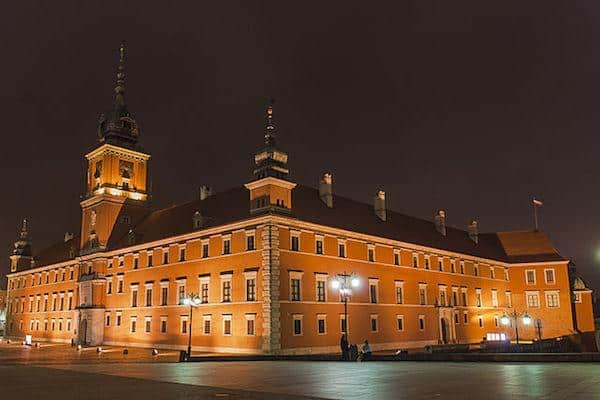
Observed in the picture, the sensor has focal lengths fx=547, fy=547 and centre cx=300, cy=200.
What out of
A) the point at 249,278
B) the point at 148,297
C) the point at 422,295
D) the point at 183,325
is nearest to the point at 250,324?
the point at 249,278

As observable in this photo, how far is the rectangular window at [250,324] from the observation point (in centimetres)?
3806

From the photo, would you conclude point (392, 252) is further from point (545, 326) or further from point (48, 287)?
point (48, 287)

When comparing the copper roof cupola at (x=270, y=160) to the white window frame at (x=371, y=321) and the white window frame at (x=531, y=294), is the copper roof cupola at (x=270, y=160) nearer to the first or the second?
the white window frame at (x=371, y=321)

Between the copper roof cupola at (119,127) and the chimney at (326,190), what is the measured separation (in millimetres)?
24574

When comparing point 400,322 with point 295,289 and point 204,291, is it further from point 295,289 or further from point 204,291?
point 204,291

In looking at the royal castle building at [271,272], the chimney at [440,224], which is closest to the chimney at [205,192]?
the royal castle building at [271,272]

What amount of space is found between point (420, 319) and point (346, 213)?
40.6ft

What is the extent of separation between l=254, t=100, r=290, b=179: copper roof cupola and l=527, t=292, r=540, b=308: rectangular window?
39959 mm

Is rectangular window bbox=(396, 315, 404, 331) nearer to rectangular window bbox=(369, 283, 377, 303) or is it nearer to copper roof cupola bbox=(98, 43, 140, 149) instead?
rectangular window bbox=(369, 283, 377, 303)

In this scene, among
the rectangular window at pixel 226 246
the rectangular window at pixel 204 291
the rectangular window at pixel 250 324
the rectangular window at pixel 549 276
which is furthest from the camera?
the rectangular window at pixel 549 276

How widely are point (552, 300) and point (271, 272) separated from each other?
1626 inches

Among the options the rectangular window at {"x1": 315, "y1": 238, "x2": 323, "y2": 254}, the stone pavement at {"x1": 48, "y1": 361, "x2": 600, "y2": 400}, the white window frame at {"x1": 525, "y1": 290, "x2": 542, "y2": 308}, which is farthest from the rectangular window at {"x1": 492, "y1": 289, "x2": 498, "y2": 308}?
the stone pavement at {"x1": 48, "y1": 361, "x2": 600, "y2": 400}

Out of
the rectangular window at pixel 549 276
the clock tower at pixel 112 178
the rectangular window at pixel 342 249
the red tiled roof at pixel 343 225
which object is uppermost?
the clock tower at pixel 112 178

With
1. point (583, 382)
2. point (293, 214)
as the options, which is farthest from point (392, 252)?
point (583, 382)
